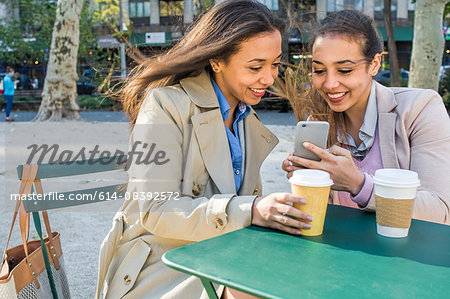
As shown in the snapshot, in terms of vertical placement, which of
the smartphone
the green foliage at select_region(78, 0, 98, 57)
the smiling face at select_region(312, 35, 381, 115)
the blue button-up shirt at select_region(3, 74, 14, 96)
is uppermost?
the green foliage at select_region(78, 0, 98, 57)

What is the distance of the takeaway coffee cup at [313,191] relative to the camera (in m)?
1.45

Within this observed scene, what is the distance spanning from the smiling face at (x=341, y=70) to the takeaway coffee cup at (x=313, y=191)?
84 centimetres

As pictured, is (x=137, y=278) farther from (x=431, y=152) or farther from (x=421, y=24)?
(x=421, y=24)

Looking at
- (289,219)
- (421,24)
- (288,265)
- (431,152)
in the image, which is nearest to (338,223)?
(289,219)

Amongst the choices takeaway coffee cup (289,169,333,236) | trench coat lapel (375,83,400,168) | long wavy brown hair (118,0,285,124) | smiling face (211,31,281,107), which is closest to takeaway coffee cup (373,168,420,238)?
takeaway coffee cup (289,169,333,236)

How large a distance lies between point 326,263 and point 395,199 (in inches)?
13.4

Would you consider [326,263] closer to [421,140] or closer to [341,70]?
[421,140]

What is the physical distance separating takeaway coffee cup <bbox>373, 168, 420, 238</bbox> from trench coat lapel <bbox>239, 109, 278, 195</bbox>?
660mm

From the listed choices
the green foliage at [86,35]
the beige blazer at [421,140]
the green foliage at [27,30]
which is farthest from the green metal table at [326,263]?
the green foliage at [27,30]

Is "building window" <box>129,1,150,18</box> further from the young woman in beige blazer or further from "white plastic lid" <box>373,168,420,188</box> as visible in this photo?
"white plastic lid" <box>373,168,420,188</box>

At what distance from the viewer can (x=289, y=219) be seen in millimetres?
1505

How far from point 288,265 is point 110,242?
2.71ft

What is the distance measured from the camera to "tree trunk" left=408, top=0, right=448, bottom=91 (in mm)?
6859

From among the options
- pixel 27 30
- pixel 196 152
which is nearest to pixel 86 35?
pixel 27 30
